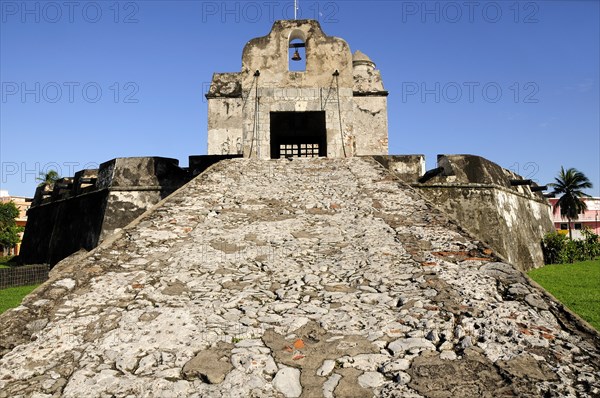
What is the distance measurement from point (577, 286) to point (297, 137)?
9.30 meters

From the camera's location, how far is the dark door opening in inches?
561

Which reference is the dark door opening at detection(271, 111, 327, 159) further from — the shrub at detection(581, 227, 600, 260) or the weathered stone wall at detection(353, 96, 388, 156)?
the shrub at detection(581, 227, 600, 260)

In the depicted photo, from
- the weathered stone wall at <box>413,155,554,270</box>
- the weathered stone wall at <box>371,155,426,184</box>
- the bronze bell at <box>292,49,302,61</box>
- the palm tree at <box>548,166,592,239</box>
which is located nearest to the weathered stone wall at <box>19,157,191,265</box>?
the weathered stone wall at <box>371,155,426,184</box>

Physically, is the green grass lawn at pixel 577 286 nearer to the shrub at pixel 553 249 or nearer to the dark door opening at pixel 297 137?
the shrub at pixel 553 249

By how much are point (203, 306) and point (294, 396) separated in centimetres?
123

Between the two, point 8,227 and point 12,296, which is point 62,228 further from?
point 8,227

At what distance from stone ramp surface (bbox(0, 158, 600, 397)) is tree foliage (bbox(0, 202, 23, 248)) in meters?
35.5

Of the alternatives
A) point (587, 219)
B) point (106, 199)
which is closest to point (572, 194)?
point (587, 219)

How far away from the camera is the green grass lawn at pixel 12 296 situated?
7.21 metres

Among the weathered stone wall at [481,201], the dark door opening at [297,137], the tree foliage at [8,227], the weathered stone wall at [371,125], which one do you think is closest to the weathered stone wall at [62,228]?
the dark door opening at [297,137]

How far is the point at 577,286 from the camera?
7.70 metres

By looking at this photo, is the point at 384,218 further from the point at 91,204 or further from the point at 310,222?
the point at 91,204

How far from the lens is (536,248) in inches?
445

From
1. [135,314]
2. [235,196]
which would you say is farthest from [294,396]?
[235,196]
